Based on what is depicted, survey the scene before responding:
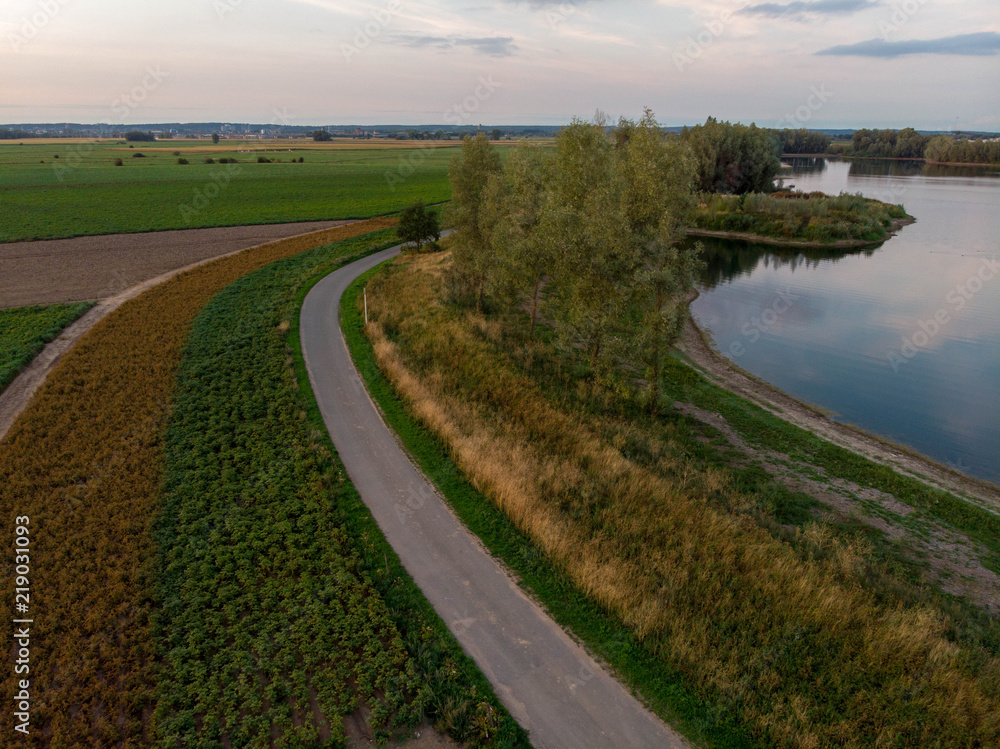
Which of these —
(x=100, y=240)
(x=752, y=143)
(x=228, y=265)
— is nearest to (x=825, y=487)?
(x=228, y=265)

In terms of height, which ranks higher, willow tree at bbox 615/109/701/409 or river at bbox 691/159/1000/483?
willow tree at bbox 615/109/701/409

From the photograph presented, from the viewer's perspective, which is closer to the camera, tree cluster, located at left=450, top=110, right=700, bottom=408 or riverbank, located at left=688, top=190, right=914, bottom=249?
tree cluster, located at left=450, top=110, right=700, bottom=408

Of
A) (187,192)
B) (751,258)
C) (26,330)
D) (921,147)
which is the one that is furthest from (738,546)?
(921,147)

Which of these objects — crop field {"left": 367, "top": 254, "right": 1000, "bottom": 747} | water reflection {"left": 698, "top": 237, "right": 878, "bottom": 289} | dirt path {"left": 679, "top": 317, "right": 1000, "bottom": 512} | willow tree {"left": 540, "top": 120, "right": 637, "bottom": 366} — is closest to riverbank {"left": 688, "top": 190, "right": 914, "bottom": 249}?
water reflection {"left": 698, "top": 237, "right": 878, "bottom": 289}

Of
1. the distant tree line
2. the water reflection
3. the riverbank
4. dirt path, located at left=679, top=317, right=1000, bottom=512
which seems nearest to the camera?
dirt path, located at left=679, top=317, right=1000, bottom=512

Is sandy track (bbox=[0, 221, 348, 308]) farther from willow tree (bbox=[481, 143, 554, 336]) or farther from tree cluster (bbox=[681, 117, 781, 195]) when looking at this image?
tree cluster (bbox=[681, 117, 781, 195])

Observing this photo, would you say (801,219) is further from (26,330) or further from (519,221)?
(26,330)


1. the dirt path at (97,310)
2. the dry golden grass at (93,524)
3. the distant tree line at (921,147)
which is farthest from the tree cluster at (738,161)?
the distant tree line at (921,147)
